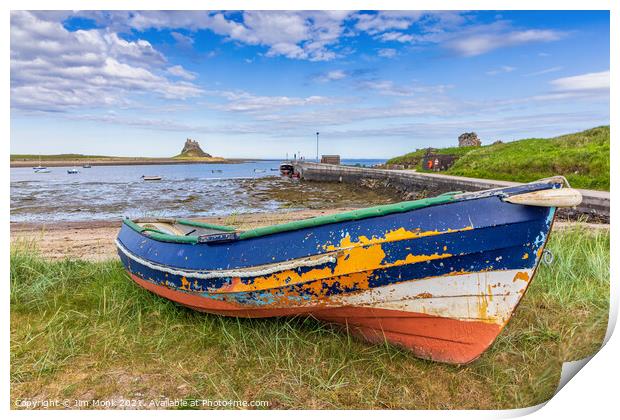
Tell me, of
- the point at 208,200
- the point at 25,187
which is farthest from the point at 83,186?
the point at 208,200

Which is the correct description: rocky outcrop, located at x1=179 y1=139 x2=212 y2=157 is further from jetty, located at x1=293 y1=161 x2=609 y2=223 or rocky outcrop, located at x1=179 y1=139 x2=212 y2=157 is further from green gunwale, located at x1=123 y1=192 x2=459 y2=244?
jetty, located at x1=293 y1=161 x2=609 y2=223

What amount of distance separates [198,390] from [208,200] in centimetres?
1303

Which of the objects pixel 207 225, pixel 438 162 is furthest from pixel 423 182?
pixel 207 225

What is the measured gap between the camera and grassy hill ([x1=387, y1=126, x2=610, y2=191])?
568cm

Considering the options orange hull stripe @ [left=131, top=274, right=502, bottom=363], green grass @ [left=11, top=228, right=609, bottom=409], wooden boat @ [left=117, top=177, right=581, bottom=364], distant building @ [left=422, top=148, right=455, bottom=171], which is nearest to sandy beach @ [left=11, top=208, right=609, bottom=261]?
green grass @ [left=11, top=228, right=609, bottom=409]

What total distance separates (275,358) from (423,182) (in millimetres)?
7655

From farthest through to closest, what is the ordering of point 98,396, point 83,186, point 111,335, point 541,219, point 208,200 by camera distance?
point 83,186 < point 208,200 < point 111,335 < point 98,396 < point 541,219

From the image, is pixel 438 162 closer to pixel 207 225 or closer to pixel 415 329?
pixel 207 225

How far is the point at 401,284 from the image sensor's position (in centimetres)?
221

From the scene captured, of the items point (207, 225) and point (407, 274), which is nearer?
point (407, 274)

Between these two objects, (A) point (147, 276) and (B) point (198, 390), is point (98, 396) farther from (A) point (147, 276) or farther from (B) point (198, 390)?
(A) point (147, 276)

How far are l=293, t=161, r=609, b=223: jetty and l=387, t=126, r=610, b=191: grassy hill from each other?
0.95 feet

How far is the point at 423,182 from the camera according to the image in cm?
945
